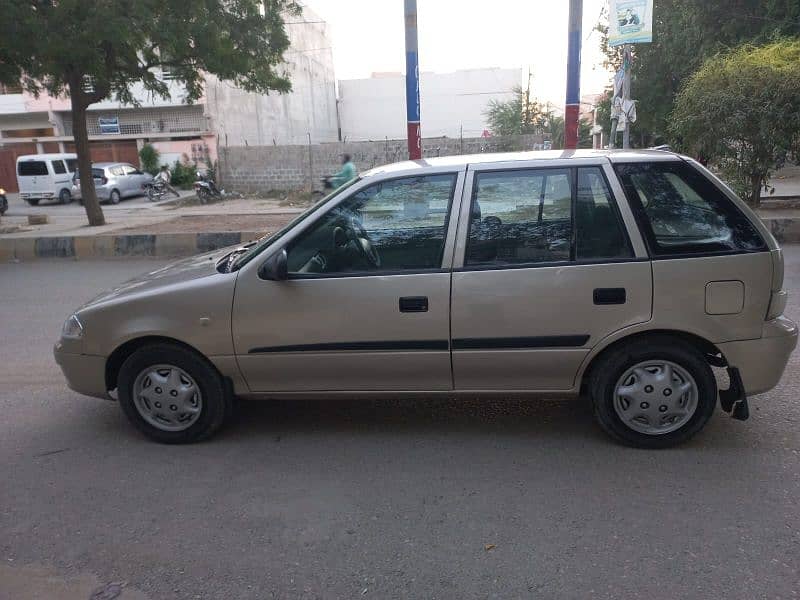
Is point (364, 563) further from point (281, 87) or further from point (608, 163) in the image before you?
point (281, 87)

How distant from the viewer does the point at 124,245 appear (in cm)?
1258

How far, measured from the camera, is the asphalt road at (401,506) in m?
2.66

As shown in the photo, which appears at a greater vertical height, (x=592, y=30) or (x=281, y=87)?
(x=592, y=30)

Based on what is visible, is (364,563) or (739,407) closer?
(364,563)

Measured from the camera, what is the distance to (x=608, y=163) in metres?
3.62

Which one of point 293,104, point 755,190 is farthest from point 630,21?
point 293,104

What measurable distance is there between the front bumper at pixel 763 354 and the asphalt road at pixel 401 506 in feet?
1.33

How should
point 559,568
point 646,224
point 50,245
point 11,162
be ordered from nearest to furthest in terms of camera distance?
point 559,568 < point 646,224 < point 50,245 < point 11,162

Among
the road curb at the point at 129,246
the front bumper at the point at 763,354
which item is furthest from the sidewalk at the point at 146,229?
the front bumper at the point at 763,354

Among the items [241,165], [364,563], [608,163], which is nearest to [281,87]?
[241,165]

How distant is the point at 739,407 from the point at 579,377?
33.8 inches

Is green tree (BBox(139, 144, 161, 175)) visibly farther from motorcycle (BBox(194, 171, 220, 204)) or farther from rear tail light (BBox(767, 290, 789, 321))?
rear tail light (BBox(767, 290, 789, 321))

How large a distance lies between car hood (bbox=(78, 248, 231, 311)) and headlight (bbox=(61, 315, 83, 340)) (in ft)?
0.29

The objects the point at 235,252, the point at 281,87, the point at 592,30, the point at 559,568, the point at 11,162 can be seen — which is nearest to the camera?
the point at 559,568
